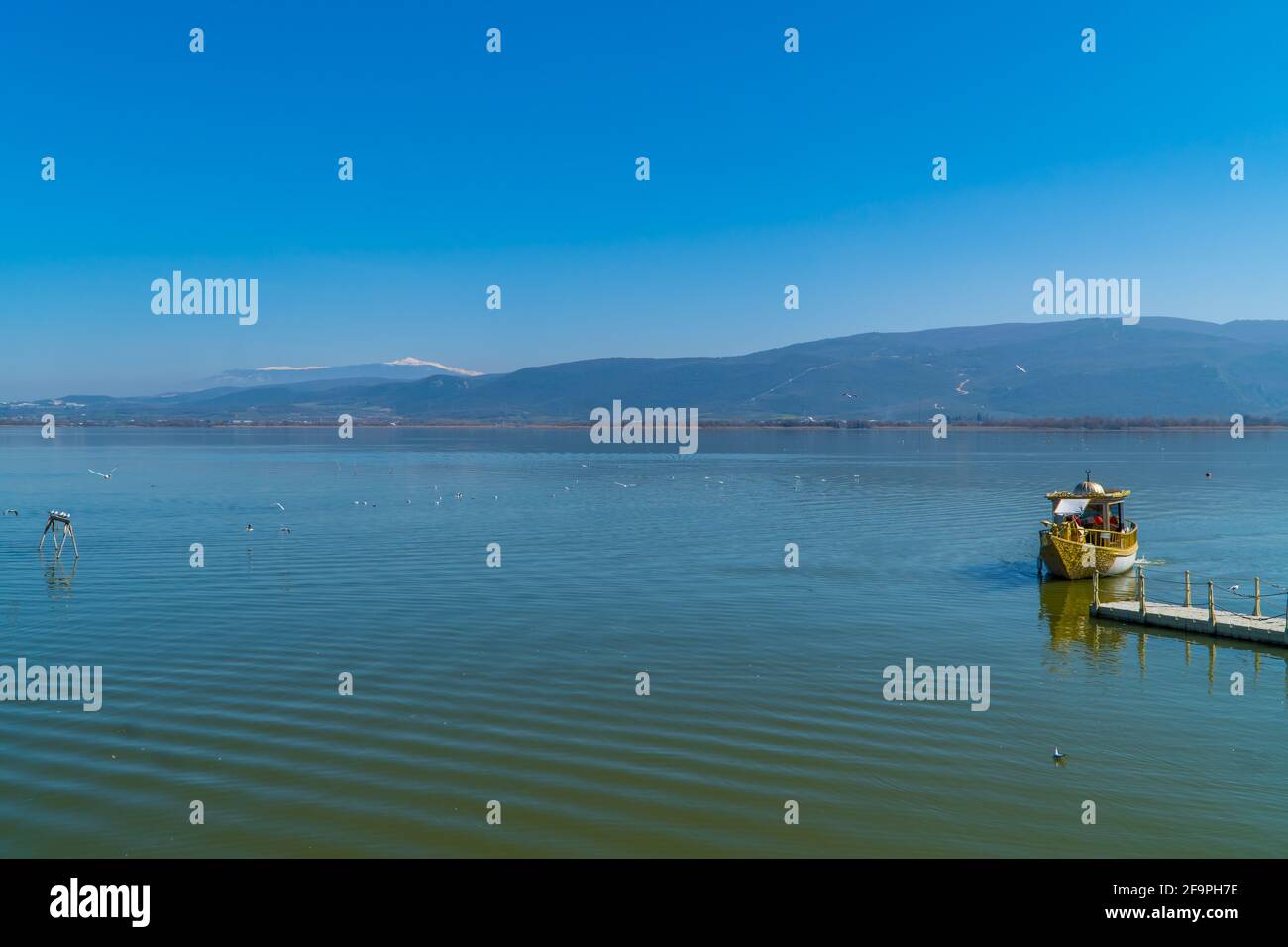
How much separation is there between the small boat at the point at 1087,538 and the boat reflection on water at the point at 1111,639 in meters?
2.06

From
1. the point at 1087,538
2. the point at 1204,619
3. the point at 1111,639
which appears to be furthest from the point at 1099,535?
the point at 1111,639

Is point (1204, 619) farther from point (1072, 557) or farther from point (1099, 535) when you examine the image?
point (1099, 535)

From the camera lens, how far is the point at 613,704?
19875 millimetres

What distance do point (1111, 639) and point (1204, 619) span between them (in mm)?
2365

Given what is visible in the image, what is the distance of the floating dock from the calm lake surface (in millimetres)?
629

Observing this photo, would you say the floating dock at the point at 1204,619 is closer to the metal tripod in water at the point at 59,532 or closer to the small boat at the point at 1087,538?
the small boat at the point at 1087,538

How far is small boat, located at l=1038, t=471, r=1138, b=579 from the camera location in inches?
1387

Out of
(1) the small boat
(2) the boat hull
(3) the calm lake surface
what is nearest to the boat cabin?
(1) the small boat

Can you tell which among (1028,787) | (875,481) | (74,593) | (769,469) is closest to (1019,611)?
(1028,787)

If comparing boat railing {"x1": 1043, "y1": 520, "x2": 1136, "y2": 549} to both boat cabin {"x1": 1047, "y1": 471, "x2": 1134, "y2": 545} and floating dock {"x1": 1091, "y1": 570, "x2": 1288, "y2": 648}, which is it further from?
floating dock {"x1": 1091, "y1": 570, "x2": 1288, "y2": 648}

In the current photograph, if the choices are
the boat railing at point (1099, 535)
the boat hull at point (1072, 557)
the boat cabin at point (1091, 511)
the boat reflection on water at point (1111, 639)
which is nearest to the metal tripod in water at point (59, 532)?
the boat reflection on water at point (1111, 639)

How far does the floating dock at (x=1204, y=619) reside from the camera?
2523 cm

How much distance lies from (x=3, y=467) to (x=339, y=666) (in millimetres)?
94511
